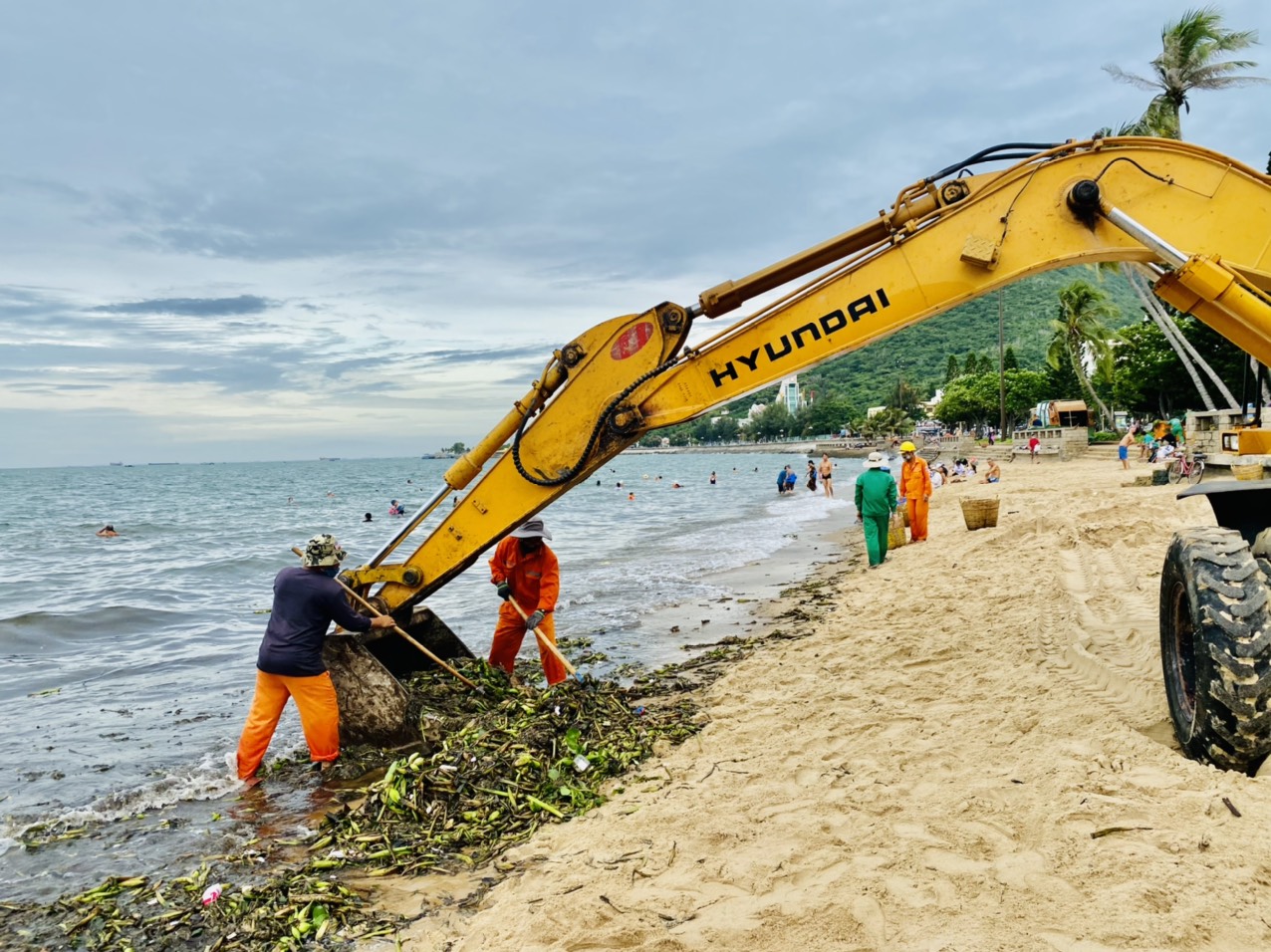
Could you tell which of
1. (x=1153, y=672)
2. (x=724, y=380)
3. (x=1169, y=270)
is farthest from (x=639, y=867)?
(x=1169, y=270)

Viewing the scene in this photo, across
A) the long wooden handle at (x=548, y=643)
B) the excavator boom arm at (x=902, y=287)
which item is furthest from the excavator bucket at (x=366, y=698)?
the long wooden handle at (x=548, y=643)

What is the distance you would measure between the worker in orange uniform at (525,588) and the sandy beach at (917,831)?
1.59 m

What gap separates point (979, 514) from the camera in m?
15.7

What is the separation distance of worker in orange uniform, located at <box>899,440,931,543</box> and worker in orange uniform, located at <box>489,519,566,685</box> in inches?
331

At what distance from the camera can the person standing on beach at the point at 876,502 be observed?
12.9 meters

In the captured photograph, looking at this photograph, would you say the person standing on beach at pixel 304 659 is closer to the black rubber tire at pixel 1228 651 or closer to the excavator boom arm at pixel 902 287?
the excavator boom arm at pixel 902 287

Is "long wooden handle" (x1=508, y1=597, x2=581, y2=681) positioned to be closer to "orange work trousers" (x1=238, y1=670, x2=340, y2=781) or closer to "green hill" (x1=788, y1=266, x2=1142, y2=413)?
"orange work trousers" (x1=238, y1=670, x2=340, y2=781)

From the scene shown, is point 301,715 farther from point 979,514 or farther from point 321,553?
point 979,514

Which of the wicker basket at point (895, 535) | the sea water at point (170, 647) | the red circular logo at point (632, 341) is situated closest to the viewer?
the sea water at point (170, 647)

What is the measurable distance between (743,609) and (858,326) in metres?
6.99

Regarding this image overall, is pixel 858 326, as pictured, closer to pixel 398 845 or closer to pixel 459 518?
pixel 459 518

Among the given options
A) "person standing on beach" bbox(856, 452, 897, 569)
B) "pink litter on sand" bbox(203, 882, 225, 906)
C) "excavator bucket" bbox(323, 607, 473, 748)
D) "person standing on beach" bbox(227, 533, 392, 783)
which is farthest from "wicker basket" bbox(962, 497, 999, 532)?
Answer: "pink litter on sand" bbox(203, 882, 225, 906)

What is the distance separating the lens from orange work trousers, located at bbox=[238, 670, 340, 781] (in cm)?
605

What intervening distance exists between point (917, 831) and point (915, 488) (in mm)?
11522
